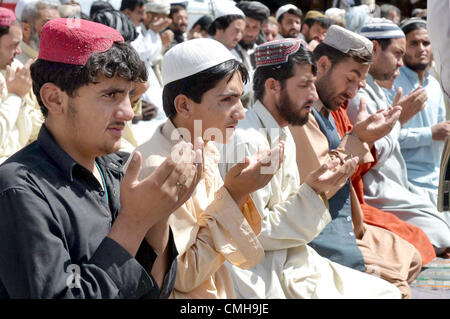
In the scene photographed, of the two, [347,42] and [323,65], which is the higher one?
[347,42]

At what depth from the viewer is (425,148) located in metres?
5.25

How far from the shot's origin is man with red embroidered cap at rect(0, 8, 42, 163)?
439 cm

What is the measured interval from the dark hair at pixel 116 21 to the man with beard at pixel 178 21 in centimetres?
267

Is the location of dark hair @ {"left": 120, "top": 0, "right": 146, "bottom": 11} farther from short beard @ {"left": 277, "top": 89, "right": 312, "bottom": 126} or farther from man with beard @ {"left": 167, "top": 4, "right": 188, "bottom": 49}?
short beard @ {"left": 277, "top": 89, "right": 312, "bottom": 126}

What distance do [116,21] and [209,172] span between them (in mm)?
4453

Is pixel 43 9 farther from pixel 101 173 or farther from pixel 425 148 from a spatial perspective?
pixel 101 173

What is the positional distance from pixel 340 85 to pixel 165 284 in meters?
2.44

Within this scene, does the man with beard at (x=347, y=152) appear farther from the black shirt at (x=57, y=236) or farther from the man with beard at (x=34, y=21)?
the man with beard at (x=34, y=21)

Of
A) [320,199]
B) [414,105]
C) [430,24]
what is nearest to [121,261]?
[320,199]

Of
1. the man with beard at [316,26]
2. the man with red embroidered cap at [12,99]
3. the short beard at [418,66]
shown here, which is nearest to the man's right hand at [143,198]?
the man with red embroidered cap at [12,99]

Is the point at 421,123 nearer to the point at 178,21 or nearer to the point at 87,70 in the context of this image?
→ the point at 87,70

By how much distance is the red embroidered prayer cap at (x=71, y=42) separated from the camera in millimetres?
1736

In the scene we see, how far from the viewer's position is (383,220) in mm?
4410

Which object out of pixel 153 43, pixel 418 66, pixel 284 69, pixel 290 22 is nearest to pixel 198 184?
pixel 284 69
